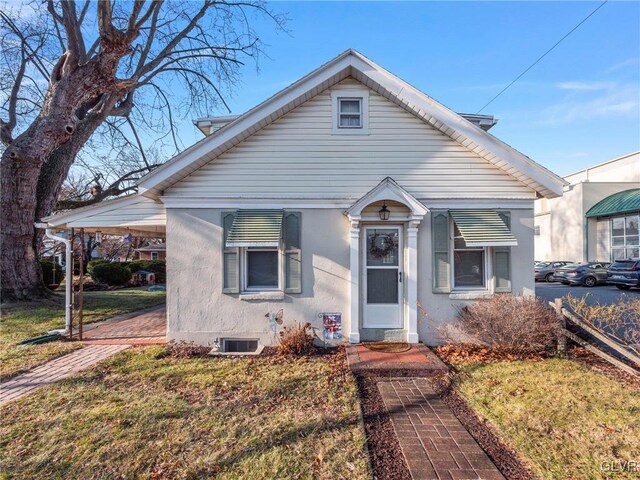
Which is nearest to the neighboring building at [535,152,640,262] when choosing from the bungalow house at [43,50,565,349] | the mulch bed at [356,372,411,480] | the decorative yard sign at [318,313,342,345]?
the bungalow house at [43,50,565,349]

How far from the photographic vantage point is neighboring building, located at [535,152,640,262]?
2113 centimetres

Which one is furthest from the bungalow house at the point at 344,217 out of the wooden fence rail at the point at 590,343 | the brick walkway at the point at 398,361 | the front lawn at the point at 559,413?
the front lawn at the point at 559,413

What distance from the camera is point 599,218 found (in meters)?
23.4

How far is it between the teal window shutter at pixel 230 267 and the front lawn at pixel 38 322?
11.5 ft

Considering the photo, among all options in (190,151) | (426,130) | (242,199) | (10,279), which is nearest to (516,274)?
(426,130)

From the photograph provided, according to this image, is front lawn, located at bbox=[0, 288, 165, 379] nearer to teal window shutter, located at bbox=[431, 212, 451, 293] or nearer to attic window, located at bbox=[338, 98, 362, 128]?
attic window, located at bbox=[338, 98, 362, 128]

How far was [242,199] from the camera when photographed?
647 cm

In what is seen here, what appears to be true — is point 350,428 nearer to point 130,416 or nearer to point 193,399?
point 193,399

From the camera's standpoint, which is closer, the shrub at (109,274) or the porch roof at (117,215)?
the porch roof at (117,215)

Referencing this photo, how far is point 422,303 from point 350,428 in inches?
137

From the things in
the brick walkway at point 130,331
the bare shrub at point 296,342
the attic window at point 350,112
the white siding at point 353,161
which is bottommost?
the brick walkway at point 130,331

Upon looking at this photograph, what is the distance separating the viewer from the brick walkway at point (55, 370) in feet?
15.5

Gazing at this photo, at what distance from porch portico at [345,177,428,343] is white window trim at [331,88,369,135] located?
5.32ft

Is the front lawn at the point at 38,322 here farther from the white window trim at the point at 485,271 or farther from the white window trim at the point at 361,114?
the white window trim at the point at 485,271
